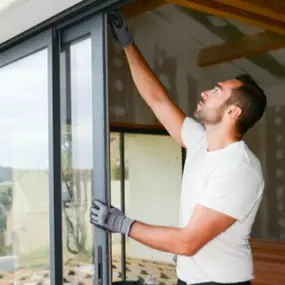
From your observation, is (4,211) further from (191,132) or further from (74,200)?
(191,132)

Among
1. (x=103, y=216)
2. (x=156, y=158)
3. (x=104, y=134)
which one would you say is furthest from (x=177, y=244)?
(x=156, y=158)

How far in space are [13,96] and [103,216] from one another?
4.56 ft

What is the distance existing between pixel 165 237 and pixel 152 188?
512 centimetres

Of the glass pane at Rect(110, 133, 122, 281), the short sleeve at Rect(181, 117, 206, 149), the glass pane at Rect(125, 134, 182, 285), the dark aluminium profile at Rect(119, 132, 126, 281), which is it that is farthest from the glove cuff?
the glass pane at Rect(125, 134, 182, 285)

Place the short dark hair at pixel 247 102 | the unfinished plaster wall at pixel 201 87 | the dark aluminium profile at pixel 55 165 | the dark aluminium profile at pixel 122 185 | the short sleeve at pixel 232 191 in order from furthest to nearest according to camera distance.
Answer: the unfinished plaster wall at pixel 201 87
the dark aluminium profile at pixel 122 185
the dark aluminium profile at pixel 55 165
the short dark hair at pixel 247 102
the short sleeve at pixel 232 191

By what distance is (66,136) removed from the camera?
3248 millimetres

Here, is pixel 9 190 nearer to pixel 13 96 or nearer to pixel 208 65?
pixel 13 96

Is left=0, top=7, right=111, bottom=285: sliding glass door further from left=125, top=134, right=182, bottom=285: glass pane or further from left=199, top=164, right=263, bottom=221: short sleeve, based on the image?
left=125, top=134, right=182, bottom=285: glass pane

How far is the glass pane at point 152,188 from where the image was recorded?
7.34 meters

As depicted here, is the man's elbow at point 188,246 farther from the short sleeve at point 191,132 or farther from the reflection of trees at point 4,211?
the reflection of trees at point 4,211

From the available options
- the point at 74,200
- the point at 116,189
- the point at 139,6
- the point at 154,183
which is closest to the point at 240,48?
the point at 139,6

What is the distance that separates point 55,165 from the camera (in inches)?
127

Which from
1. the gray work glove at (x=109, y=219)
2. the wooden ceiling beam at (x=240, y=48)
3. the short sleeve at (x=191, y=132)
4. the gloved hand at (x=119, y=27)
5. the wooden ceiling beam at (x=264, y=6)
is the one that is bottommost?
the gray work glove at (x=109, y=219)

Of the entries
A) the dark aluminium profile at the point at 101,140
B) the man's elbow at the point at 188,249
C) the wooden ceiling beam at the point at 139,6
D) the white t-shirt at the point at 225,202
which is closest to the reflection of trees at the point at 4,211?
the dark aluminium profile at the point at 101,140
